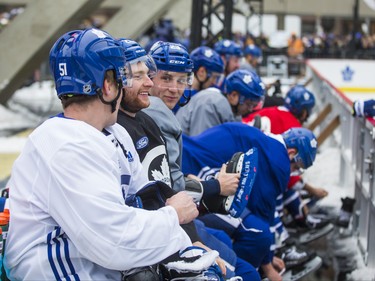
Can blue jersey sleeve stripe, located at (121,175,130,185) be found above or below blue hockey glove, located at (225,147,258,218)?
above

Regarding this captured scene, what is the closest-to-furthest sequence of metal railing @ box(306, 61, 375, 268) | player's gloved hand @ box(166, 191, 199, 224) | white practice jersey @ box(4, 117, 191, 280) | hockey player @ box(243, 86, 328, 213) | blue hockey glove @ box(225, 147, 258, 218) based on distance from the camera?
white practice jersey @ box(4, 117, 191, 280) → player's gloved hand @ box(166, 191, 199, 224) → blue hockey glove @ box(225, 147, 258, 218) → metal railing @ box(306, 61, 375, 268) → hockey player @ box(243, 86, 328, 213)

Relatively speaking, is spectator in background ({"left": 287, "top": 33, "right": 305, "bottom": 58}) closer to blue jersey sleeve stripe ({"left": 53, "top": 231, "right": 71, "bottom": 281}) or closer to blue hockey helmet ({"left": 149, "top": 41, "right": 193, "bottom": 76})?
blue hockey helmet ({"left": 149, "top": 41, "right": 193, "bottom": 76})

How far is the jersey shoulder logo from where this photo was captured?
3.34 meters

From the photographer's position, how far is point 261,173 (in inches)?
194

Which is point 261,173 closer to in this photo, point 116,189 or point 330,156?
point 116,189

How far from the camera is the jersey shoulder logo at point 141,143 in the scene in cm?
334

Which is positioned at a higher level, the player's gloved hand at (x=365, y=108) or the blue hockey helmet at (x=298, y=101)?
the player's gloved hand at (x=365, y=108)

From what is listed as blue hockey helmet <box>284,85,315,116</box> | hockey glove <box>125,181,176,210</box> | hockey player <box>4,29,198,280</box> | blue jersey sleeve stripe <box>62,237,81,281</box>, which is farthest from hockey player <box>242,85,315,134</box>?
blue jersey sleeve stripe <box>62,237,81,281</box>

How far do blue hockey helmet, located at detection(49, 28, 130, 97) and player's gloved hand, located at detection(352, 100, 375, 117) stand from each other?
3569 millimetres

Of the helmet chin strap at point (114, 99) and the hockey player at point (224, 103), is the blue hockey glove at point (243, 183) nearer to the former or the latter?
the helmet chin strap at point (114, 99)

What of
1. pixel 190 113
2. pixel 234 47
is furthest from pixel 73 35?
pixel 234 47

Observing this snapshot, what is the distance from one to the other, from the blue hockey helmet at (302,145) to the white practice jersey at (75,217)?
2924 millimetres

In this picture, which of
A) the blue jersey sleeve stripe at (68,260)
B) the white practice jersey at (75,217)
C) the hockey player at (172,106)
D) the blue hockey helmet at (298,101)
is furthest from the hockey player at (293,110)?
the blue jersey sleeve stripe at (68,260)

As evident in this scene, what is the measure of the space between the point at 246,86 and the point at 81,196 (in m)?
3.72
